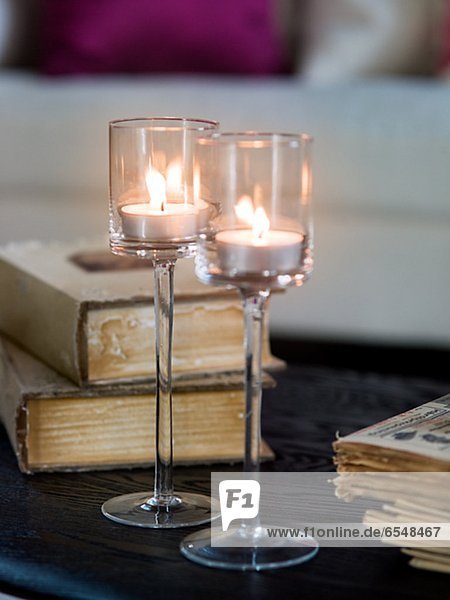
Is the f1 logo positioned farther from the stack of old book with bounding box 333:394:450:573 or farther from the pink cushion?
the pink cushion

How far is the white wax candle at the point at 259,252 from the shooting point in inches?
26.5

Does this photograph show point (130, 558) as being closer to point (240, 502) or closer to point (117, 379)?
point (240, 502)

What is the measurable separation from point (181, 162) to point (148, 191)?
0.03 metres

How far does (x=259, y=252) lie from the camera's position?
672 mm

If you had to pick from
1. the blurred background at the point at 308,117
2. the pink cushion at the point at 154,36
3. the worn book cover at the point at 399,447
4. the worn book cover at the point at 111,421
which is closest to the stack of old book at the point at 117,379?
the worn book cover at the point at 111,421

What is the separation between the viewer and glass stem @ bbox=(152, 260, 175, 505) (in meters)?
0.83

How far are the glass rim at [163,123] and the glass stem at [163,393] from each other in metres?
0.12

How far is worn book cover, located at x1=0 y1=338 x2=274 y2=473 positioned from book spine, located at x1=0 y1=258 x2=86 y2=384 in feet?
0.07

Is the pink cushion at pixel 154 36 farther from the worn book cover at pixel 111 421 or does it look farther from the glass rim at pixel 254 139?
the glass rim at pixel 254 139

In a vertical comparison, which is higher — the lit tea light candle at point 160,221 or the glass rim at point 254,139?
the glass rim at point 254,139

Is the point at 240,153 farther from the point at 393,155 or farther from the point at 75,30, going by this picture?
the point at 75,30

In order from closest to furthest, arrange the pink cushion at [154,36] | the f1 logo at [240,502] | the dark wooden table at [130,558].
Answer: the dark wooden table at [130,558], the f1 logo at [240,502], the pink cushion at [154,36]

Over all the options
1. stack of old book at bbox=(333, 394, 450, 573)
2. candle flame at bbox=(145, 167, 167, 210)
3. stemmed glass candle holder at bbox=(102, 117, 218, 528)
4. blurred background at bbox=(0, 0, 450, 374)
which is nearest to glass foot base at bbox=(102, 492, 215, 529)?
stemmed glass candle holder at bbox=(102, 117, 218, 528)

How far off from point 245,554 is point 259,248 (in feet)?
0.66
